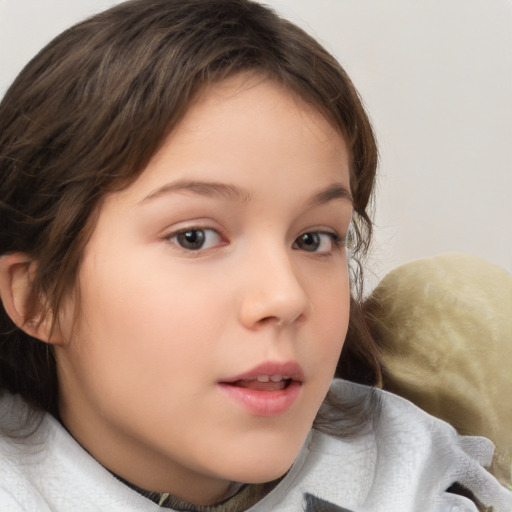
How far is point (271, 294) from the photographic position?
40.8 inches

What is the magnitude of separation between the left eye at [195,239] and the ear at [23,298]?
197mm

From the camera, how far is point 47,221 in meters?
1.14

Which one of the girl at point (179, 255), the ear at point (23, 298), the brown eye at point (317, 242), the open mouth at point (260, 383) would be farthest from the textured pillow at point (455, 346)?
the ear at point (23, 298)

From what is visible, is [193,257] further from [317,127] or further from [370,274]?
[370,274]

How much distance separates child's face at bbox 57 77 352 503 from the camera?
1049mm

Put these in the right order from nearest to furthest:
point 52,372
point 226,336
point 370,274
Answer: point 226,336 < point 52,372 < point 370,274

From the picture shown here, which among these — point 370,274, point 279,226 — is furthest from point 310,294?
point 370,274

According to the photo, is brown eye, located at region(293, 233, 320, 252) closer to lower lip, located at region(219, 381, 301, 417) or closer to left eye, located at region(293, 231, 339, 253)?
left eye, located at region(293, 231, 339, 253)

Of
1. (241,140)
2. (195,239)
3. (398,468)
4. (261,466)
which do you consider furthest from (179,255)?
(398,468)

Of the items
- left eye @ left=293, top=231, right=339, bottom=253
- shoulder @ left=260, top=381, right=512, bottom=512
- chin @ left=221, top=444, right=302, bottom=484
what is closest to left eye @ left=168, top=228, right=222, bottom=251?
left eye @ left=293, top=231, right=339, bottom=253

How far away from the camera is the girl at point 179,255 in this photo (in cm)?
106

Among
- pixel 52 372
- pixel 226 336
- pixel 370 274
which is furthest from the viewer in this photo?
pixel 370 274

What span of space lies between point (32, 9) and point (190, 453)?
89cm

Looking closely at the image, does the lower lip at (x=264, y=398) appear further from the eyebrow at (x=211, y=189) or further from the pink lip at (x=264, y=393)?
the eyebrow at (x=211, y=189)
